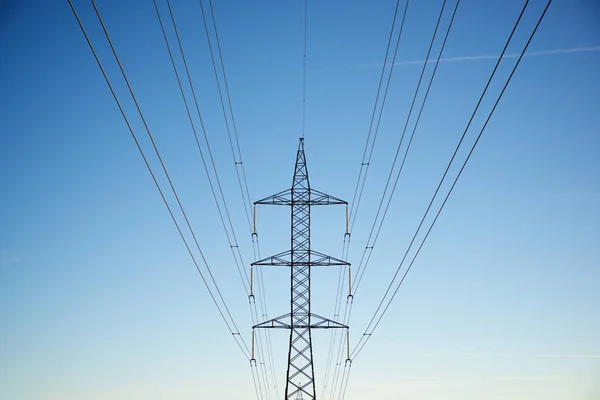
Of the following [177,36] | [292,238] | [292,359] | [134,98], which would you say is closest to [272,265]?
[292,238]

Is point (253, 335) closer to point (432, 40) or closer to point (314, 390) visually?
point (314, 390)

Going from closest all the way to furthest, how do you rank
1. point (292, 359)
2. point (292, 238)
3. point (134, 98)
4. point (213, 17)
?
point (134, 98) < point (213, 17) < point (292, 359) < point (292, 238)

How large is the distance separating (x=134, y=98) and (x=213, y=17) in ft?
27.0

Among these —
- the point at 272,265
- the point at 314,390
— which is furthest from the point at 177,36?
the point at 314,390

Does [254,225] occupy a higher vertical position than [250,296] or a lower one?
higher

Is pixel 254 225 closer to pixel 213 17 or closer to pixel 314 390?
pixel 314 390

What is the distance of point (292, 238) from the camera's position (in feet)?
134

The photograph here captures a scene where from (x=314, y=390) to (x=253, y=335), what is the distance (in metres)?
5.26

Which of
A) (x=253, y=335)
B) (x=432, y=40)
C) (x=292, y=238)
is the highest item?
(x=292, y=238)

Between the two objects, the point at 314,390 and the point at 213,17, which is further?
the point at 314,390

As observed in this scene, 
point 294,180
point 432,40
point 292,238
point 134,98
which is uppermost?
point 294,180

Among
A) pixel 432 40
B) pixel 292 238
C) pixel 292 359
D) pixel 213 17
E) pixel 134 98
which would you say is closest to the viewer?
pixel 134 98

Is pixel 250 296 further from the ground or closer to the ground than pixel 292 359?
further from the ground

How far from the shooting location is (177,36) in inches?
715
